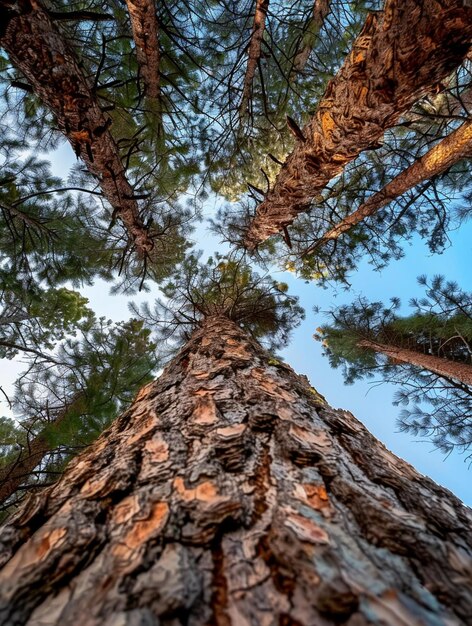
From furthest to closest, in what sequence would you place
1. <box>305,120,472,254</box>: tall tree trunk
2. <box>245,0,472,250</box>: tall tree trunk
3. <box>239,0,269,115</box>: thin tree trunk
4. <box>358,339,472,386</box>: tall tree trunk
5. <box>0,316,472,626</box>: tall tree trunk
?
1. <box>358,339,472,386</box>: tall tree trunk
2. <box>239,0,269,115</box>: thin tree trunk
3. <box>305,120,472,254</box>: tall tree trunk
4. <box>245,0,472,250</box>: tall tree trunk
5. <box>0,316,472,626</box>: tall tree trunk

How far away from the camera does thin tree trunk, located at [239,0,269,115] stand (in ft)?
12.8

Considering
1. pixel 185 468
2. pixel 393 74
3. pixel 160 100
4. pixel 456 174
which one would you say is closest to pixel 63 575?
pixel 185 468

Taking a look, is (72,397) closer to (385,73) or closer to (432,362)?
(385,73)

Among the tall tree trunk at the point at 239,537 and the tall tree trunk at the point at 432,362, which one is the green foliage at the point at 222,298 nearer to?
the tall tree trunk at the point at 432,362

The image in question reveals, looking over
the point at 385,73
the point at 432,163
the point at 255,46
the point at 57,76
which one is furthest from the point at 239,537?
the point at 255,46

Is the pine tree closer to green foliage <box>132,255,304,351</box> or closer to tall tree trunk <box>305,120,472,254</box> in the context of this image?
green foliage <box>132,255,304,351</box>

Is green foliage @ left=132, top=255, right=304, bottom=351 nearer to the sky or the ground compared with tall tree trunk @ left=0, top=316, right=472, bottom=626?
nearer to the sky

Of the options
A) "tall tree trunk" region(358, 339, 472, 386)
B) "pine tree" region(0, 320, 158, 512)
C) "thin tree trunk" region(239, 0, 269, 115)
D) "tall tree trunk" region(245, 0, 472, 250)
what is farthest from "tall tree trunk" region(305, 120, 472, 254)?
"pine tree" region(0, 320, 158, 512)

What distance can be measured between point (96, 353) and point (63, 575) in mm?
5322

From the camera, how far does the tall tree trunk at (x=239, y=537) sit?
1.63 ft

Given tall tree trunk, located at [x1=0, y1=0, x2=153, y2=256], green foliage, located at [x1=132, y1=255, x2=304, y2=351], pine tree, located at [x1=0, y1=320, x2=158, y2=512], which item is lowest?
pine tree, located at [x1=0, y1=320, x2=158, y2=512]

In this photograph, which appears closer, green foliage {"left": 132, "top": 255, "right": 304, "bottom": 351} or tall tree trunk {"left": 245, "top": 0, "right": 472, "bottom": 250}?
tall tree trunk {"left": 245, "top": 0, "right": 472, "bottom": 250}

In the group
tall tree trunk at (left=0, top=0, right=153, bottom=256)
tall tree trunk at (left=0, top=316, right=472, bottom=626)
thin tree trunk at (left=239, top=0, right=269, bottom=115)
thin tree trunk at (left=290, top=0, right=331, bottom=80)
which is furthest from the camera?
thin tree trunk at (left=290, top=0, right=331, bottom=80)

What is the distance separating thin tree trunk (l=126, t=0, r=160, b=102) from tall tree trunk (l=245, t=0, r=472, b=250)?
2334 mm
